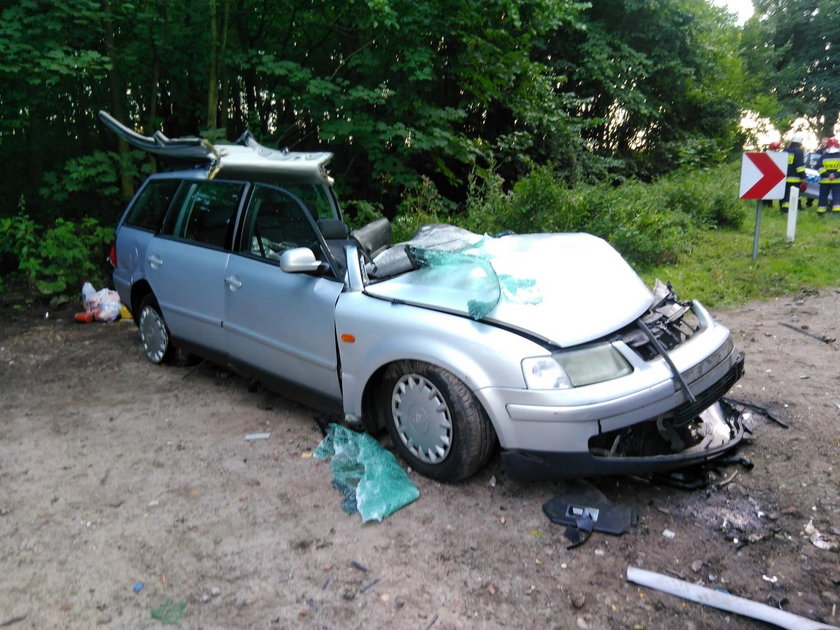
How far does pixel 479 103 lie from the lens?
10.6 meters

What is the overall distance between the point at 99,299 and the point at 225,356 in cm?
373

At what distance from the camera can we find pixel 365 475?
12.6 feet

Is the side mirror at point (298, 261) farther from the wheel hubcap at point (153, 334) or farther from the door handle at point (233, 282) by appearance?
the wheel hubcap at point (153, 334)

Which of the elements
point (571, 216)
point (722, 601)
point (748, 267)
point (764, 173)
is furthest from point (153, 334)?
→ point (764, 173)

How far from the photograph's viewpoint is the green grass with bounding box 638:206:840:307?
26.7ft

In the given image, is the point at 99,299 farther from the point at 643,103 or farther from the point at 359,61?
the point at 643,103

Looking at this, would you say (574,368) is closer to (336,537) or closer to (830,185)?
(336,537)

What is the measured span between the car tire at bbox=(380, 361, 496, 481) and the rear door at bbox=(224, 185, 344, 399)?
0.54 m

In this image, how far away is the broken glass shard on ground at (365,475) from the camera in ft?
11.9

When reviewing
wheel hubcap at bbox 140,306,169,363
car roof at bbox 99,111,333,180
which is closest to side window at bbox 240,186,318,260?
car roof at bbox 99,111,333,180

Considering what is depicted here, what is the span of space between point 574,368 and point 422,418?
0.90 meters

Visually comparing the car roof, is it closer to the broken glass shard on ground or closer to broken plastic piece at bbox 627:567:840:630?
the broken glass shard on ground

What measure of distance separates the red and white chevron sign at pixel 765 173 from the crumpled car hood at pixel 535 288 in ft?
17.6

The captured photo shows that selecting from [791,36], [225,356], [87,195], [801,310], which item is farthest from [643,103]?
[791,36]
